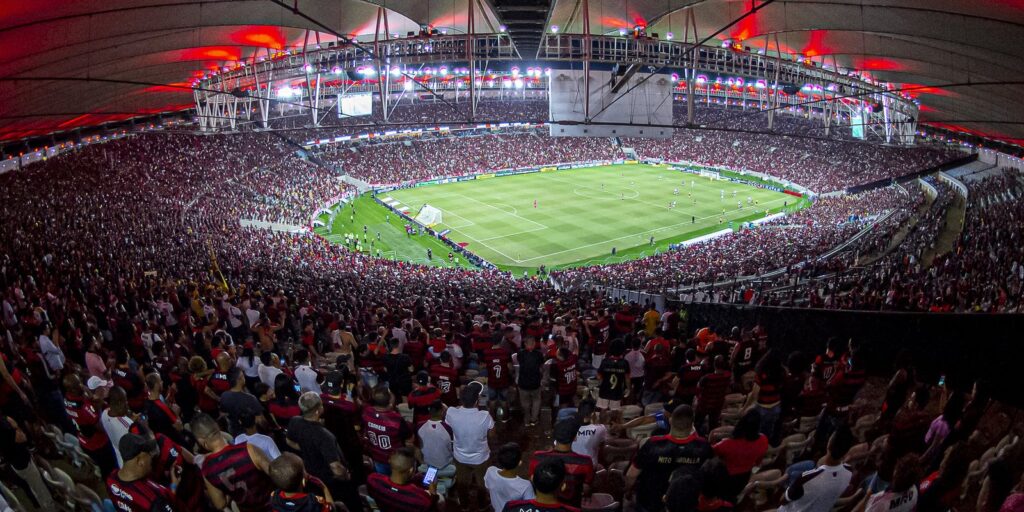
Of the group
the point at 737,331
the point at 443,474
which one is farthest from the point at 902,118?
the point at 443,474

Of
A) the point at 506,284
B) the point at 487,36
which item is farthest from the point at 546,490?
the point at 487,36

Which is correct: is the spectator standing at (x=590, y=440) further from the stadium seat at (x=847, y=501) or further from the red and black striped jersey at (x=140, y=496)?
the red and black striped jersey at (x=140, y=496)

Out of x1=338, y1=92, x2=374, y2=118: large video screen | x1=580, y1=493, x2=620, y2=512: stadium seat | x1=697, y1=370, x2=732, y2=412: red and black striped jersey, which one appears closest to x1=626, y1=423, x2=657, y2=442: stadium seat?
x1=697, y1=370, x2=732, y2=412: red and black striped jersey

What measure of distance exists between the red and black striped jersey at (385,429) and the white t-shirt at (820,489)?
303 centimetres

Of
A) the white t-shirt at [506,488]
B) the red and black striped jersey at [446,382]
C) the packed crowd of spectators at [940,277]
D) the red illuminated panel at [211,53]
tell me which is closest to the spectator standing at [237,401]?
the red and black striped jersey at [446,382]

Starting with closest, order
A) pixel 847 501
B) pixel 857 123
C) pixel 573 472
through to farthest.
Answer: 1. pixel 573 472
2. pixel 847 501
3. pixel 857 123

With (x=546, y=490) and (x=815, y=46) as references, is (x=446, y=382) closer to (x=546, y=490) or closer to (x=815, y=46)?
(x=546, y=490)

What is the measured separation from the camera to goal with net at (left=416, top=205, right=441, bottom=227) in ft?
153

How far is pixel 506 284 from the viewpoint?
86.6ft

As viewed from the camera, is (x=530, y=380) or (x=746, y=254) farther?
(x=746, y=254)

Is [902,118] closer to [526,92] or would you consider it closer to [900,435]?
[900,435]

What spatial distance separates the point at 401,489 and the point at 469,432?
173 centimetres

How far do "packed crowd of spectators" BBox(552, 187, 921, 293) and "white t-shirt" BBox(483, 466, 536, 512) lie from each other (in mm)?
16508

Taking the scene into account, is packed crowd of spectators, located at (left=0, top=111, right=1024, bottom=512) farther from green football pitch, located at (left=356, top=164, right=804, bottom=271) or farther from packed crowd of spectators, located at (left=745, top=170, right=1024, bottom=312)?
green football pitch, located at (left=356, top=164, right=804, bottom=271)
